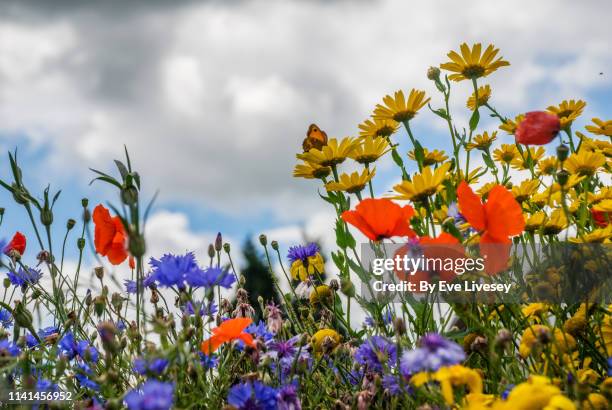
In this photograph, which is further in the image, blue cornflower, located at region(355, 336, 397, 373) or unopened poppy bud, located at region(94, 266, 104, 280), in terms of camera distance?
unopened poppy bud, located at region(94, 266, 104, 280)

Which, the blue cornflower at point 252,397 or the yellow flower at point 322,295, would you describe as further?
the yellow flower at point 322,295

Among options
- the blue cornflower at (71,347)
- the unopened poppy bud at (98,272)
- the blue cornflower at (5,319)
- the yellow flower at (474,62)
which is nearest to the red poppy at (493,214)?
the yellow flower at (474,62)

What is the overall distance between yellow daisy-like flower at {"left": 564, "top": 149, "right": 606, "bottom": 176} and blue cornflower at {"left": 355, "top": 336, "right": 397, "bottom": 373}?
0.93m

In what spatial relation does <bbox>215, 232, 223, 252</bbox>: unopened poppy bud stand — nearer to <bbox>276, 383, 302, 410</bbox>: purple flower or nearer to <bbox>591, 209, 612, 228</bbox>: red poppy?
<bbox>276, 383, 302, 410</bbox>: purple flower

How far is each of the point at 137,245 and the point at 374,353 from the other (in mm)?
707

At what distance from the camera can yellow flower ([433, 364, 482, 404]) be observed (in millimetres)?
1229

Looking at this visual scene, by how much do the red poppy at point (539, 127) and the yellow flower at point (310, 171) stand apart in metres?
0.72

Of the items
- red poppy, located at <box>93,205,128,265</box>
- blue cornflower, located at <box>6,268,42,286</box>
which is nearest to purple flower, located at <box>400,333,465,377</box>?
red poppy, located at <box>93,205,128,265</box>

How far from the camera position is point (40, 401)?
5.17 feet

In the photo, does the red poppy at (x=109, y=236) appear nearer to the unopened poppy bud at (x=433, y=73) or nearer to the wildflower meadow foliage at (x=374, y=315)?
the wildflower meadow foliage at (x=374, y=315)

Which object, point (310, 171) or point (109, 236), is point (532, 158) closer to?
point (310, 171)

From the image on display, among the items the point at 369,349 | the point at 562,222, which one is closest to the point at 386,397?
the point at 369,349

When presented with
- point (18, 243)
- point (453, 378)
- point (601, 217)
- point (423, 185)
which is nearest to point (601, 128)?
point (601, 217)

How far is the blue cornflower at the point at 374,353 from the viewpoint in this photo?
1.72 metres
